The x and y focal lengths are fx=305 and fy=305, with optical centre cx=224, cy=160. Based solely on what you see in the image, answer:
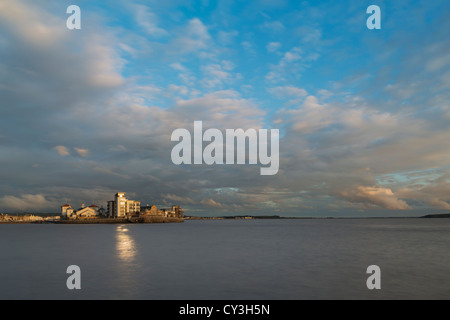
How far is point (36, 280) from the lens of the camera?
96.6 ft

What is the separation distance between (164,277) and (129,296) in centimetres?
675

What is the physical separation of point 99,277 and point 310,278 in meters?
20.9
